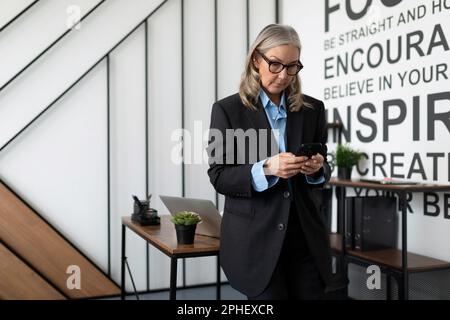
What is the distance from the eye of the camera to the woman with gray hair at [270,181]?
1.34 metres

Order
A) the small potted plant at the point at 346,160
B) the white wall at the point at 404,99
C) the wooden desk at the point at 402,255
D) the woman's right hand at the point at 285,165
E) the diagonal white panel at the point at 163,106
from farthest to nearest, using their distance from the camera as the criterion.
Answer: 1. the diagonal white panel at the point at 163,106
2. the small potted plant at the point at 346,160
3. the white wall at the point at 404,99
4. the wooden desk at the point at 402,255
5. the woman's right hand at the point at 285,165

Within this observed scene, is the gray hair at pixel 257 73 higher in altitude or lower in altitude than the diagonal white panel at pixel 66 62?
lower

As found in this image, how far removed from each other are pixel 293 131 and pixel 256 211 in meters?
0.28

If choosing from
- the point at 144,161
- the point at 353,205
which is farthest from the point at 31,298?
the point at 353,205

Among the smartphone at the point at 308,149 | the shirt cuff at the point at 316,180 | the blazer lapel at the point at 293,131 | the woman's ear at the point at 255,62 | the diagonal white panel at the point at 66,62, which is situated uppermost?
the diagonal white panel at the point at 66,62

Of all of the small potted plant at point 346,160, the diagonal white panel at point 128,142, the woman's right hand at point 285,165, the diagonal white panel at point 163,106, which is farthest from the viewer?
the diagonal white panel at point 163,106

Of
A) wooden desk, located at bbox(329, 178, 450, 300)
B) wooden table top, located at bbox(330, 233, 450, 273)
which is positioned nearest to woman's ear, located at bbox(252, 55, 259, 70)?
wooden desk, located at bbox(329, 178, 450, 300)

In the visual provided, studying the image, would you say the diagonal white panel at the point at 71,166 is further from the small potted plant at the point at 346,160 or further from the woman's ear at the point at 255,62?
the woman's ear at the point at 255,62

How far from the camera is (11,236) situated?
3.30m

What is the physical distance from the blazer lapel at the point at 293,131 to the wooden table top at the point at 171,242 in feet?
2.01

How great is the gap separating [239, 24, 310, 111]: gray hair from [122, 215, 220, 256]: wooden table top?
666mm

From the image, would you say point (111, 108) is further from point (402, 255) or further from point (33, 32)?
point (402, 255)

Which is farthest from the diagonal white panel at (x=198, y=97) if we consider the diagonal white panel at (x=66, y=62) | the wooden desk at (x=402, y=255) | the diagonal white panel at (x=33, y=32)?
the wooden desk at (x=402, y=255)

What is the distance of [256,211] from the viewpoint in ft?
4.54
